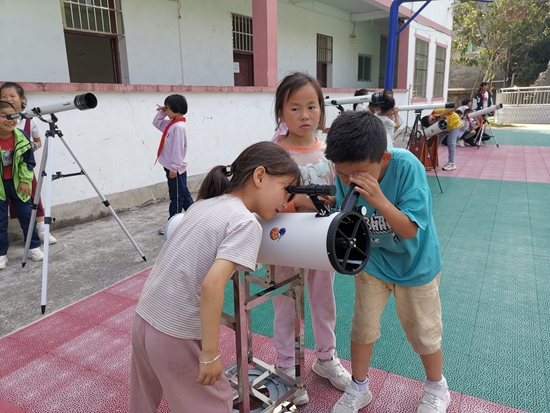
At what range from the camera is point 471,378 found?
2031mm

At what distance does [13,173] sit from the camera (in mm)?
3676

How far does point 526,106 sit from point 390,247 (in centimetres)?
2039

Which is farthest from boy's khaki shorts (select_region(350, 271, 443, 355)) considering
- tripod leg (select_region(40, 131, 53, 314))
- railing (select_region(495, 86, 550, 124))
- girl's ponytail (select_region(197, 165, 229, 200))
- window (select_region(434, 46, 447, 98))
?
railing (select_region(495, 86, 550, 124))

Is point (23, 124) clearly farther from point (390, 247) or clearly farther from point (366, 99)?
A: point (390, 247)

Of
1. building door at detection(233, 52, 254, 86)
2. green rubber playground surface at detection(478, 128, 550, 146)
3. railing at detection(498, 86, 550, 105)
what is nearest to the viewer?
building door at detection(233, 52, 254, 86)

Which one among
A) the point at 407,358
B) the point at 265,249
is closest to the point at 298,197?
the point at 265,249

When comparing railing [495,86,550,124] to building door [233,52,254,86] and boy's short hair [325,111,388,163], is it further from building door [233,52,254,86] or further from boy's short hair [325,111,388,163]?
boy's short hair [325,111,388,163]

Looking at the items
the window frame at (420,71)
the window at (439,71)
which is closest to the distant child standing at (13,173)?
the window frame at (420,71)

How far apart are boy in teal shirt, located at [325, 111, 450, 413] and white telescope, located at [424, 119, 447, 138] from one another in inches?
235

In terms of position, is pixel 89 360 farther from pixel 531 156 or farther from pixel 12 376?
pixel 531 156

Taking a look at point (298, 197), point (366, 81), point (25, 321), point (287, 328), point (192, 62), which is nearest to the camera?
point (298, 197)

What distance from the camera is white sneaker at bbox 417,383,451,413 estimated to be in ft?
5.78

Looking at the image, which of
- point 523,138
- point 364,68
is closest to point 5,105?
point 364,68

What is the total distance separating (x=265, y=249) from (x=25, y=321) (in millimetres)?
2192
